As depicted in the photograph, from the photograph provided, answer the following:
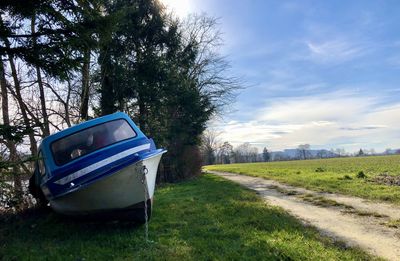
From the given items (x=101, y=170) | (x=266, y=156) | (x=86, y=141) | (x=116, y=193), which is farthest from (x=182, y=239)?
(x=266, y=156)

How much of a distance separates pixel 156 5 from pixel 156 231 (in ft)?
59.3

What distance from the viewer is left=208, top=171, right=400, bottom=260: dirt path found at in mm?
6625

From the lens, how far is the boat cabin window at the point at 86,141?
27.9ft

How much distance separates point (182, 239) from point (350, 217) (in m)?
4.48

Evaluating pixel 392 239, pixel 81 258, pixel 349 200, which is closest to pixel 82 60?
pixel 81 258

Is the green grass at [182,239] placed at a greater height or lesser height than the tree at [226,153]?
lesser

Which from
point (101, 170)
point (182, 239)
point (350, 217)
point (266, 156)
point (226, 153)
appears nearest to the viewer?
point (182, 239)

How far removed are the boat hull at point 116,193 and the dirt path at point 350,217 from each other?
4046 millimetres

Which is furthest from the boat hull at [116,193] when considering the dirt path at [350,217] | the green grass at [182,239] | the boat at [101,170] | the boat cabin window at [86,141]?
the dirt path at [350,217]

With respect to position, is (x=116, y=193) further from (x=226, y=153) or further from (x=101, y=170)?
(x=226, y=153)

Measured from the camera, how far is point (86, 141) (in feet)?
28.3

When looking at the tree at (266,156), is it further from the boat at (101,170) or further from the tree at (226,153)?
the boat at (101,170)

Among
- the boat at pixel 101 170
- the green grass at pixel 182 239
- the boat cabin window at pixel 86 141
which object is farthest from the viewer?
the boat cabin window at pixel 86 141

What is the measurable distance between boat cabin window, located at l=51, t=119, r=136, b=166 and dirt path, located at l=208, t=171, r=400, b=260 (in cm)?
514
